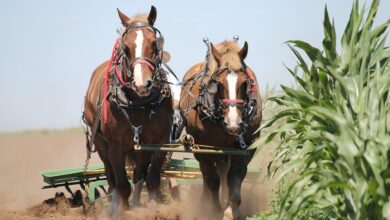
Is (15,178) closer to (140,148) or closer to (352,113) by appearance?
(140,148)

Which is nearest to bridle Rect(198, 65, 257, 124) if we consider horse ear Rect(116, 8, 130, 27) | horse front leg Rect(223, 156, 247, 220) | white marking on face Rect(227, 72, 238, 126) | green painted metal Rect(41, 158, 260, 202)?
white marking on face Rect(227, 72, 238, 126)

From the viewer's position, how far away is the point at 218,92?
9055mm

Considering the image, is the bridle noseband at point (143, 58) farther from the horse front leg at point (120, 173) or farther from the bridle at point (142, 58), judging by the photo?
the horse front leg at point (120, 173)

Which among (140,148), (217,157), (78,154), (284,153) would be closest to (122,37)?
(140,148)

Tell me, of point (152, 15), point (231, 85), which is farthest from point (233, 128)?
point (152, 15)

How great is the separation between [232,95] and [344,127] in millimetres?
2861

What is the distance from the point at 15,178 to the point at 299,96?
49.2ft

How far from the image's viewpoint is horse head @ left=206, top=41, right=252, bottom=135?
340 inches

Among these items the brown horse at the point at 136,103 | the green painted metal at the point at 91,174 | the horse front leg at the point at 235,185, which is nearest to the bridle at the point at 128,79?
the brown horse at the point at 136,103

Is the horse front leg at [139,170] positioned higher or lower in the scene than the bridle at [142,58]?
lower

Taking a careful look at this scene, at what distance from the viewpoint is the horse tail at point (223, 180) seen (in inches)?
382

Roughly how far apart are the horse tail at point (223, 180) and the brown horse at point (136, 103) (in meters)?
0.86

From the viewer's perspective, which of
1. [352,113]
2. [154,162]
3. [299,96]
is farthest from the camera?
[154,162]

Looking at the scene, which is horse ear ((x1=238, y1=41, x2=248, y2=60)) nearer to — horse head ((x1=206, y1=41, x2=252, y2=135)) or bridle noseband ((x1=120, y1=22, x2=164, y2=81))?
horse head ((x1=206, y1=41, x2=252, y2=135))
